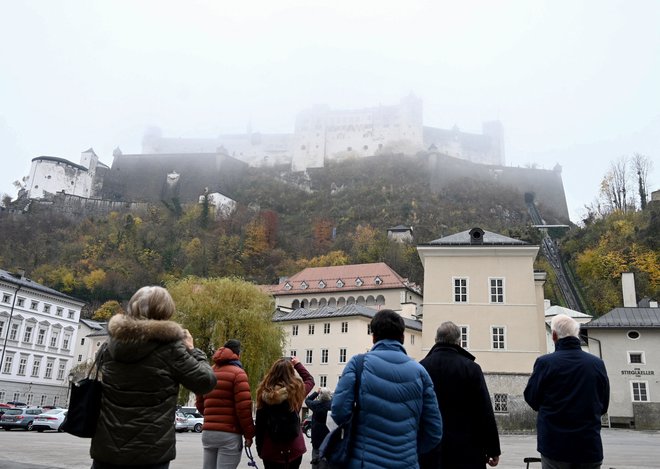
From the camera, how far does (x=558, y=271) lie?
68.6 metres

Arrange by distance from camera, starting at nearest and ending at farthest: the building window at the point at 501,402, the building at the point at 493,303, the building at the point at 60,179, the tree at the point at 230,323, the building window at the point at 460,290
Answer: the building window at the point at 501,402, the building at the point at 493,303, the building window at the point at 460,290, the tree at the point at 230,323, the building at the point at 60,179

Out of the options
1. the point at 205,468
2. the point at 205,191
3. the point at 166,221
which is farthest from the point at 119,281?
the point at 205,468

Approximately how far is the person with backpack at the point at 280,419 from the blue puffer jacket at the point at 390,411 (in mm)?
1630

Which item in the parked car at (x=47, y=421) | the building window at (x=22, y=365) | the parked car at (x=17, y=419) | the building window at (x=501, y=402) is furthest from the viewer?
the building window at (x=22, y=365)

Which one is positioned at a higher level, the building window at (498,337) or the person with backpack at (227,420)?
the building window at (498,337)

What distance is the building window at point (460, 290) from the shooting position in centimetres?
2906

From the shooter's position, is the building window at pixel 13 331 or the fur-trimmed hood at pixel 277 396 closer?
the fur-trimmed hood at pixel 277 396

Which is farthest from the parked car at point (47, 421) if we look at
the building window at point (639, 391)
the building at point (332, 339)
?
the building window at point (639, 391)

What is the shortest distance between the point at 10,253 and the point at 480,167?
88.3 m

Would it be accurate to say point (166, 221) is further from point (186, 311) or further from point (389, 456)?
point (389, 456)

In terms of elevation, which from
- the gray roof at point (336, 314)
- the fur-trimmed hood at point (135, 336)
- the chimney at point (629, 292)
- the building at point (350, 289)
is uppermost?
the building at point (350, 289)

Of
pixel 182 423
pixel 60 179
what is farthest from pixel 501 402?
pixel 60 179

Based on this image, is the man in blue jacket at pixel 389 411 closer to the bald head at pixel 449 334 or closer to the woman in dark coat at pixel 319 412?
the bald head at pixel 449 334

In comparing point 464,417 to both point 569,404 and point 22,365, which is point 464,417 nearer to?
point 569,404
